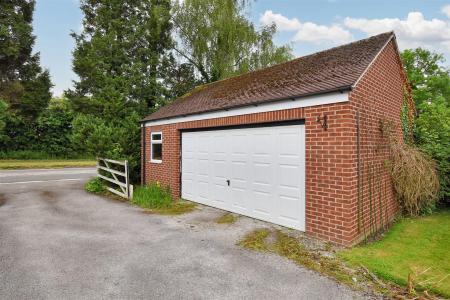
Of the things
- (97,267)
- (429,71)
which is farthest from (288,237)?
(429,71)

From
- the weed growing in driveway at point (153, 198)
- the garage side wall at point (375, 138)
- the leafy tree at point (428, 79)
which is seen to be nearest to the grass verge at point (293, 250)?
the garage side wall at point (375, 138)

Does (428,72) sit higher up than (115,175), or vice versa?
(428,72)

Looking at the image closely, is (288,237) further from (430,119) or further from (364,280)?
(430,119)

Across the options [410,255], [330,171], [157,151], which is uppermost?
[157,151]

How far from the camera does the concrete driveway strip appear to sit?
3.73m

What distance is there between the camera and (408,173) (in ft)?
23.2

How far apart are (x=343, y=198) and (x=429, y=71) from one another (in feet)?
102

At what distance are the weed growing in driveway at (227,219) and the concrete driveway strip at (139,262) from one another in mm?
249

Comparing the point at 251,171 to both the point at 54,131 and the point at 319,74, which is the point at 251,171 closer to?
the point at 319,74

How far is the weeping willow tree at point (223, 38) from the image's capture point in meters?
19.7

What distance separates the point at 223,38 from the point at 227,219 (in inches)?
620

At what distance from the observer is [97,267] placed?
175 inches

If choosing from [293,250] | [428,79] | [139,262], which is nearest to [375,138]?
[293,250]

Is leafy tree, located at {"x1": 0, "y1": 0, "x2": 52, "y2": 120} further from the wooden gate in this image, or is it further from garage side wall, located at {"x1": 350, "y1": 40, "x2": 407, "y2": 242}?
garage side wall, located at {"x1": 350, "y1": 40, "x2": 407, "y2": 242}
